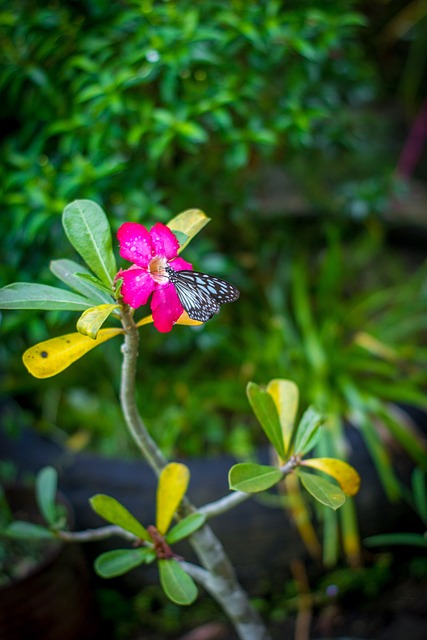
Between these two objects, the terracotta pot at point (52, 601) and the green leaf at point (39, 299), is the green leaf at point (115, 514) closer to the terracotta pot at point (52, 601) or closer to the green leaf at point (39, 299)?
the green leaf at point (39, 299)

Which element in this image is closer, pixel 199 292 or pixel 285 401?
pixel 199 292

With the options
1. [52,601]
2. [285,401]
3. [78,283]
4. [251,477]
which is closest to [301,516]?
[52,601]

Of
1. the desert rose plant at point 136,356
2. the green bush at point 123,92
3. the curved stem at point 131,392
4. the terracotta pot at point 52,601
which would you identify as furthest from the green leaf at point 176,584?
the green bush at point 123,92

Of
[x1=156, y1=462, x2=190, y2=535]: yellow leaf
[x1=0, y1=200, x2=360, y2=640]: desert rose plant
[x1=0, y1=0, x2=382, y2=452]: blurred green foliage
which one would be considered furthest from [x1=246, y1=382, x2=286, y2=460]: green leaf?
[x1=0, y1=0, x2=382, y2=452]: blurred green foliage

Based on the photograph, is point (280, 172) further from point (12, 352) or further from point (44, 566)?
point (44, 566)

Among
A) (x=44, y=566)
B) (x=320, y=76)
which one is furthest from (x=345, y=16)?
(x=44, y=566)

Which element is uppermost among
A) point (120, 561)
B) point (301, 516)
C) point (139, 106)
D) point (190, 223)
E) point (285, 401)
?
point (190, 223)

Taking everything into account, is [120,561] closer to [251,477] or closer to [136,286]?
[251,477]

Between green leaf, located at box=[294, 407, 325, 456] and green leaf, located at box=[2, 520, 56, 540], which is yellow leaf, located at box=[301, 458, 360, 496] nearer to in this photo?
green leaf, located at box=[294, 407, 325, 456]
